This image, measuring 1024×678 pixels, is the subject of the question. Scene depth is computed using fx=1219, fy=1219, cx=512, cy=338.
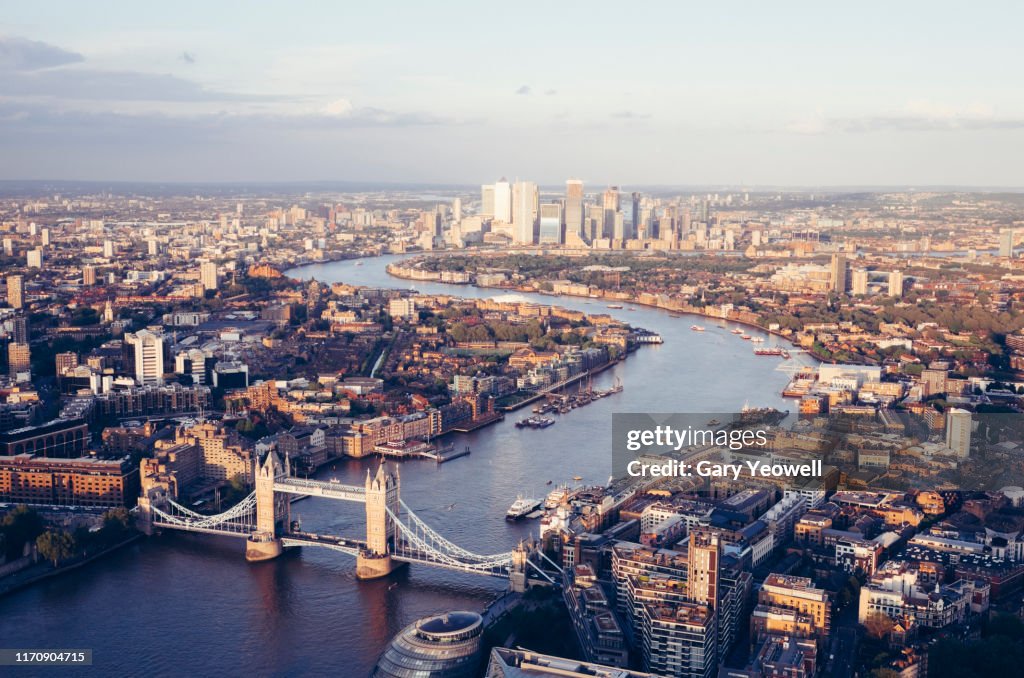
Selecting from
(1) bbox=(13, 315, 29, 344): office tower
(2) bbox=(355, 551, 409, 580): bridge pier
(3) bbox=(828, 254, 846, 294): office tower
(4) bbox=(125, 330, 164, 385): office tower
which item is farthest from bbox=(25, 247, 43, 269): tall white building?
(2) bbox=(355, 551, 409, 580): bridge pier

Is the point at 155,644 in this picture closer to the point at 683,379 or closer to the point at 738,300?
the point at 683,379

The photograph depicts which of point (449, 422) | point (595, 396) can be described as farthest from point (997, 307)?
point (449, 422)

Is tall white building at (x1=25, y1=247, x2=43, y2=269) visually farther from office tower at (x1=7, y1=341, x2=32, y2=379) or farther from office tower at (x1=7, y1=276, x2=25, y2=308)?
office tower at (x1=7, y1=341, x2=32, y2=379)

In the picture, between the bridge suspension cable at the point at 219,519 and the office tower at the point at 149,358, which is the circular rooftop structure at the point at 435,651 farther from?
the office tower at the point at 149,358

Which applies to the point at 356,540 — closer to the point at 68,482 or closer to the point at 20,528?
the point at 20,528

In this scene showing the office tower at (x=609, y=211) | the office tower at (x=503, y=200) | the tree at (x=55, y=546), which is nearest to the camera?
the tree at (x=55, y=546)

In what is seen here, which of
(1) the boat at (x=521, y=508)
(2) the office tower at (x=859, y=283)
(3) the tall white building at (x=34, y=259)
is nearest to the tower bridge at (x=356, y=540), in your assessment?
(1) the boat at (x=521, y=508)
